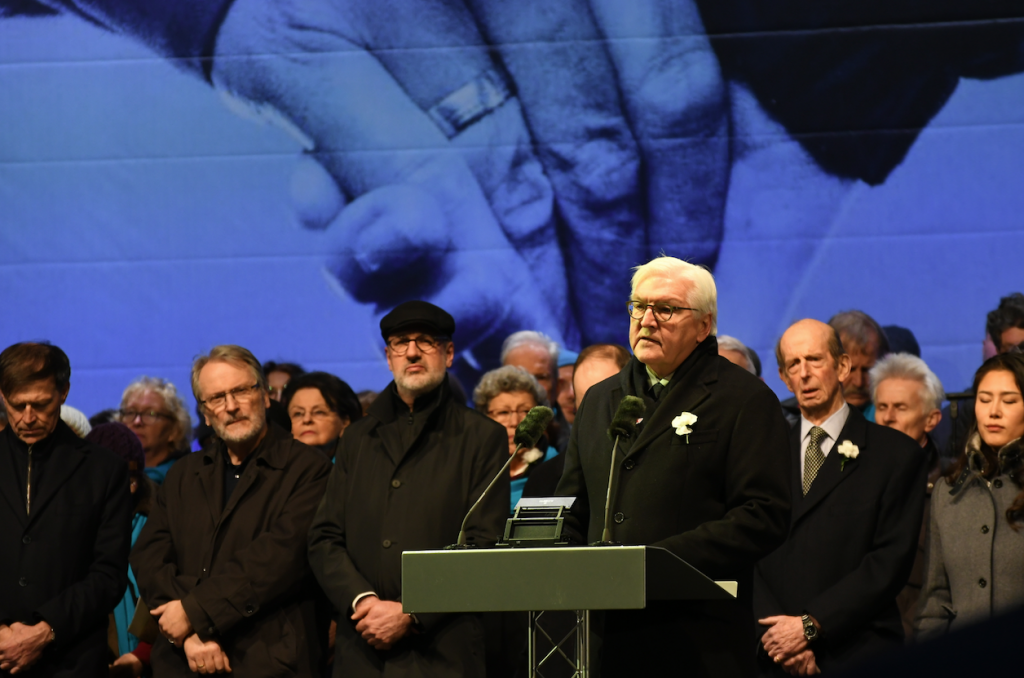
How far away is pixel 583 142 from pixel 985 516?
425 cm

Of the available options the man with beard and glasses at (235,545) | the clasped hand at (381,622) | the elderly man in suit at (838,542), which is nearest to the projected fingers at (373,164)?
the man with beard and glasses at (235,545)

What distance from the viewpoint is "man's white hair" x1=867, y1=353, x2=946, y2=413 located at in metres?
4.49

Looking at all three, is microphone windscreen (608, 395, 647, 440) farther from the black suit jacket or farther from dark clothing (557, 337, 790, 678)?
the black suit jacket

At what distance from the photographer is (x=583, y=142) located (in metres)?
7.27

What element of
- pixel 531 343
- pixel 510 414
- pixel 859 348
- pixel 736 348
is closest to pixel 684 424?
pixel 510 414

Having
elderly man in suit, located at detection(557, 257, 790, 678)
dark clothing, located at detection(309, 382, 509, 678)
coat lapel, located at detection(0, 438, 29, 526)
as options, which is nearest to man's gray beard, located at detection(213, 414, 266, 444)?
dark clothing, located at detection(309, 382, 509, 678)

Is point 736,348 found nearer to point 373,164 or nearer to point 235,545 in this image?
point 235,545

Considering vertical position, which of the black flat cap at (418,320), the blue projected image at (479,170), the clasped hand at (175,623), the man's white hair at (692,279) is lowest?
the clasped hand at (175,623)

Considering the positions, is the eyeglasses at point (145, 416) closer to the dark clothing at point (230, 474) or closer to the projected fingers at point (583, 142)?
the dark clothing at point (230, 474)

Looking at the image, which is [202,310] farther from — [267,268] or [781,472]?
[781,472]

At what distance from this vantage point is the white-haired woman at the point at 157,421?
580 centimetres

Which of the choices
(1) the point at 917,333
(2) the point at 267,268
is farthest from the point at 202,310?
(1) the point at 917,333

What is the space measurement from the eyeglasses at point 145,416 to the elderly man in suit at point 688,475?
3474mm

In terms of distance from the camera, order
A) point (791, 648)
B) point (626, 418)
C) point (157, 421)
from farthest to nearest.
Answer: point (157, 421) < point (791, 648) < point (626, 418)
